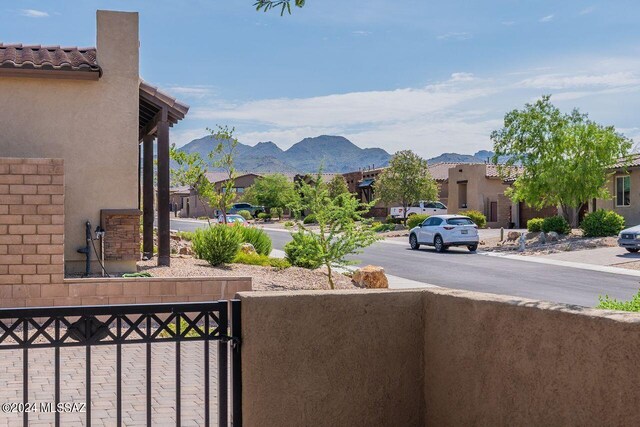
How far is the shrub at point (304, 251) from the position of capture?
18500 mm

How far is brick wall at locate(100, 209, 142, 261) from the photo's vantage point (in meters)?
16.8

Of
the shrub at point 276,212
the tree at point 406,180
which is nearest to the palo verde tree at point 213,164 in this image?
the tree at point 406,180

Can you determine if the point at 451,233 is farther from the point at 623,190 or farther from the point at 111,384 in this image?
the point at 111,384

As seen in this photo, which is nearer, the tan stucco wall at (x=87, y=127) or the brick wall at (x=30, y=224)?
the brick wall at (x=30, y=224)

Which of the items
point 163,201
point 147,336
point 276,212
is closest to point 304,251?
A: point 163,201

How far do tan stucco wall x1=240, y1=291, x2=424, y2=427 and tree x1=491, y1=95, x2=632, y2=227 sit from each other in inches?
1343

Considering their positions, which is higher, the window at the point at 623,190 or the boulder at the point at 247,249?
the window at the point at 623,190

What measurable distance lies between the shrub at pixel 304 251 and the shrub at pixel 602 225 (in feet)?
67.1

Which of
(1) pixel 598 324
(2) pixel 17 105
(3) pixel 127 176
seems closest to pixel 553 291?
(3) pixel 127 176

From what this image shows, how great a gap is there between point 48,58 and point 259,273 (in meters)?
6.92

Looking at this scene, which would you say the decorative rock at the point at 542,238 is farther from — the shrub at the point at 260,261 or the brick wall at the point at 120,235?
the brick wall at the point at 120,235

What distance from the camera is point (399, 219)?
62812 millimetres

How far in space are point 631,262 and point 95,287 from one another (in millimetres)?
20834

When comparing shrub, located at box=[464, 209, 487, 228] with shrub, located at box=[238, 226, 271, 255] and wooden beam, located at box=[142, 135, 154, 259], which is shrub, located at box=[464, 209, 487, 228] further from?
wooden beam, located at box=[142, 135, 154, 259]
